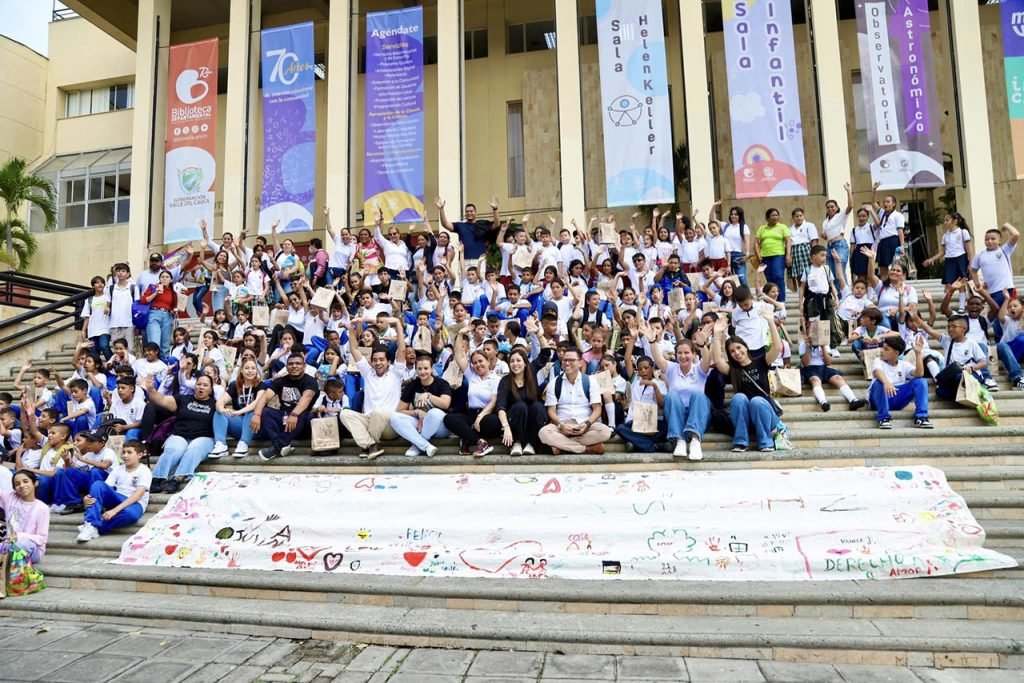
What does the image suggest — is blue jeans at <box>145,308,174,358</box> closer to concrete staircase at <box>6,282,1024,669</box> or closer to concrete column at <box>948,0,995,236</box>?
concrete staircase at <box>6,282,1024,669</box>

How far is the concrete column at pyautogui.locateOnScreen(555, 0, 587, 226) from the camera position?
14.8m

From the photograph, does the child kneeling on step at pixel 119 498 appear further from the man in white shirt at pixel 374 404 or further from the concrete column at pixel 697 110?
the concrete column at pixel 697 110

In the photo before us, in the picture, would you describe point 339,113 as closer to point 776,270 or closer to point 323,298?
point 323,298

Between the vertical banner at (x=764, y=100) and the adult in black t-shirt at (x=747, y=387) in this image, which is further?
the vertical banner at (x=764, y=100)

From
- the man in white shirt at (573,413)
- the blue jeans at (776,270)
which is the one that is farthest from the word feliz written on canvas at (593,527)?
the blue jeans at (776,270)

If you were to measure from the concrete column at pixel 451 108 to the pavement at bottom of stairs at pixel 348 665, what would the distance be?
467 inches

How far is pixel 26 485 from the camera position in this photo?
605 cm

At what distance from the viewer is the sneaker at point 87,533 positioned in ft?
20.7

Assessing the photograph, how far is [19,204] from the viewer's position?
19.9 metres

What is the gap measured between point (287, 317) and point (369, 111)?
6850 mm

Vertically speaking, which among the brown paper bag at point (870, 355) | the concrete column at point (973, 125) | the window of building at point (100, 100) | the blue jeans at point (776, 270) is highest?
the window of building at point (100, 100)

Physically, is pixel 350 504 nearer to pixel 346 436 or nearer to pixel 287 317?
pixel 346 436

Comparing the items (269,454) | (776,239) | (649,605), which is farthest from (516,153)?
(649,605)

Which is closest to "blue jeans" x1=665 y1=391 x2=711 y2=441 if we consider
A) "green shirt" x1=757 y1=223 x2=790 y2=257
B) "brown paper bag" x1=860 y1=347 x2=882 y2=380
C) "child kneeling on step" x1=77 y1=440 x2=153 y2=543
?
"brown paper bag" x1=860 y1=347 x2=882 y2=380
